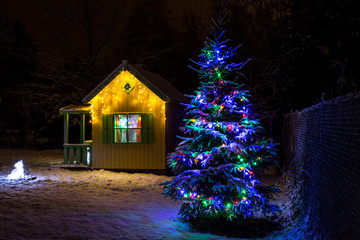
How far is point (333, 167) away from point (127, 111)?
35.9ft

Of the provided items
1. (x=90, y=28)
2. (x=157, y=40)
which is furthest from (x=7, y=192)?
(x=157, y=40)

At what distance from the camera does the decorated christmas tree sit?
7.29m

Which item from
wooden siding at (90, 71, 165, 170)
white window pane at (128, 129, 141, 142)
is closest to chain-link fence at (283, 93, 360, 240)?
wooden siding at (90, 71, 165, 170)

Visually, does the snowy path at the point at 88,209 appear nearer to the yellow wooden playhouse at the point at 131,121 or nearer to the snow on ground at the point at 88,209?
the snow on ground at the point at 88,209

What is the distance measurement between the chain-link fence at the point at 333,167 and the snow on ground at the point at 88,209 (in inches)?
86.2

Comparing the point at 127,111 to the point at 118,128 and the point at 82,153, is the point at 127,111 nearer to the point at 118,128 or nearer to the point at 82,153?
the point at 118,128

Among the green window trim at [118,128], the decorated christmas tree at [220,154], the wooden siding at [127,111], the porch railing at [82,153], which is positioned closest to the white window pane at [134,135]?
the green window trim at [118,128]

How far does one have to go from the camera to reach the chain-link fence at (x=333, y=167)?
13.3ft

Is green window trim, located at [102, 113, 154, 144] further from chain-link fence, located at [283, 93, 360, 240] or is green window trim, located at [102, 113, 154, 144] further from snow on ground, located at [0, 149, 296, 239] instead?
chain-link fence, located at [283, 93, 360, 240]

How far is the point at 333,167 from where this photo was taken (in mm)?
5027

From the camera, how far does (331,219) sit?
491 centimetres

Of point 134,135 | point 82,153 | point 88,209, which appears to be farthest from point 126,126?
point 88,209

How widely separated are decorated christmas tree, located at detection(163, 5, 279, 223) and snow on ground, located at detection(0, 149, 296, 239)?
705mm

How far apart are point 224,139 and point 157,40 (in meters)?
25.3
